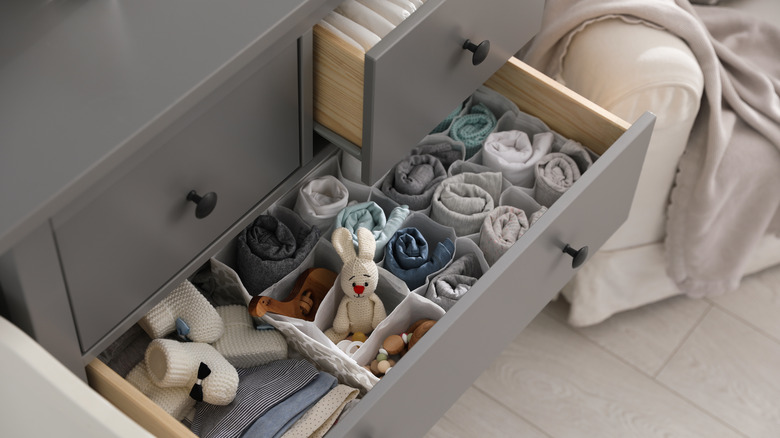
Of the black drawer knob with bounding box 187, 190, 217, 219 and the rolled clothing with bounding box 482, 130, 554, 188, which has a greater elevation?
the black drawer knob with bounding box 187, 190, 217, 219

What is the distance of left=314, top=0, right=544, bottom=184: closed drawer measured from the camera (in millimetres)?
991

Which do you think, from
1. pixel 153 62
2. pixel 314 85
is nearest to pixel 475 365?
pixel 314 85

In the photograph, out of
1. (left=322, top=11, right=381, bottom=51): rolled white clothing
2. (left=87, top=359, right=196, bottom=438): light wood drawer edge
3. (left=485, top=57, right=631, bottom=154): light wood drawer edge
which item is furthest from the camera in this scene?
(left=485, top=57, right=631, bottom=154): light wood drawer edge

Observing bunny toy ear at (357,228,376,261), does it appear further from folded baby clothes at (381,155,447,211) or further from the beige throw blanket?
the beige throw blanket

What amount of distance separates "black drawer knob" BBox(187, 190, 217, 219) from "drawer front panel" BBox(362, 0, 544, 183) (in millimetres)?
184

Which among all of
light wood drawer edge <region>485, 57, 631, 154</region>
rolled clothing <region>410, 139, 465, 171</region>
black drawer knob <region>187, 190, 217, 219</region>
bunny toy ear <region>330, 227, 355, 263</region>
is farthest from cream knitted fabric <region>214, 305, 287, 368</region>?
light wood drawer edge <region>485, 57, 631, 154</region>

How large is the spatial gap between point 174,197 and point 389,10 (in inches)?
12.5

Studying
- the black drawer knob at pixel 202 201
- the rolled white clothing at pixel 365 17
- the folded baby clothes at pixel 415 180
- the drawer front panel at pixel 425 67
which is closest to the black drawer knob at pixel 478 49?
the drawer front panel at pixel 425 67

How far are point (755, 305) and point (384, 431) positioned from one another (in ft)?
3.42

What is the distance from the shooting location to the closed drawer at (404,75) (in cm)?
99

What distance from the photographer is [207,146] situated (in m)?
0.94

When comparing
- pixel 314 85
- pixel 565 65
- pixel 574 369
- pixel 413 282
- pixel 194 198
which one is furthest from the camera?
pixel 574 369

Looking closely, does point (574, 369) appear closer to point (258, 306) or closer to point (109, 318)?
point (258, 306)

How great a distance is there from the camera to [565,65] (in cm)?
157
